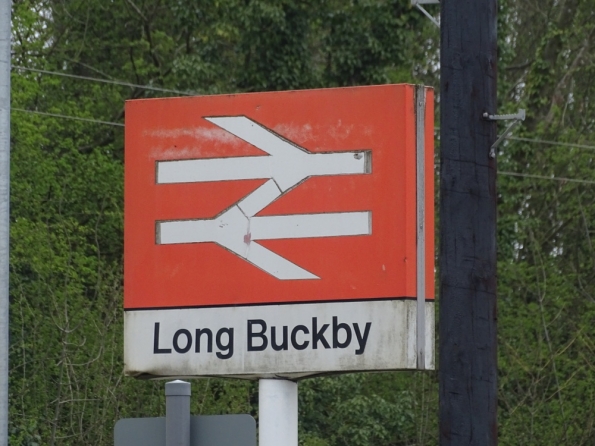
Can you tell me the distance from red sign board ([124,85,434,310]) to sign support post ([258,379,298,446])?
44 centimetres

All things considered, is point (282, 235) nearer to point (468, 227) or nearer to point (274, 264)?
point (274, 264)

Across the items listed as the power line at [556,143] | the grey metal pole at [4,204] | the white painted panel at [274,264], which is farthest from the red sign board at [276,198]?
the power line at [556,143]

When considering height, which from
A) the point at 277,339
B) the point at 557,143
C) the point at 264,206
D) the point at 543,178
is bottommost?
the point at 277,339

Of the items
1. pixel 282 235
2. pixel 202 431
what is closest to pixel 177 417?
pixel 202 431

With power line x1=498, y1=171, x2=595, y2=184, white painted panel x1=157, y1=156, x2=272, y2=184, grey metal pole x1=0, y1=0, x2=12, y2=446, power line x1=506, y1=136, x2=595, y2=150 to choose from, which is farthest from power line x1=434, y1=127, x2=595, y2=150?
white painted panel x1=157, y1=156, x2=272, y2=184

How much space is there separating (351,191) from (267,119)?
0.60 m

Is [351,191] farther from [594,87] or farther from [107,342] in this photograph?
[594,87]

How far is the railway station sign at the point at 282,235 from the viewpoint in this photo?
688cm

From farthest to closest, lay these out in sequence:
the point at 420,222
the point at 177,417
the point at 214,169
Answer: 1. the point at 214,169
2. the point at 420,222
3. the point at 177,417

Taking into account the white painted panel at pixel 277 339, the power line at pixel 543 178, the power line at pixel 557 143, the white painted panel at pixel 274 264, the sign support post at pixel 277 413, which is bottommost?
the sign support post at pixel 277 413

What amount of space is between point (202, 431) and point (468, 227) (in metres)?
2.58

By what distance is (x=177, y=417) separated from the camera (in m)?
5.48

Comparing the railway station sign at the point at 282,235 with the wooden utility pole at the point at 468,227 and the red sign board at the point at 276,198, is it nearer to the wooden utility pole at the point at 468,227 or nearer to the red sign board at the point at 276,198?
the red sign board at the point at 276,198

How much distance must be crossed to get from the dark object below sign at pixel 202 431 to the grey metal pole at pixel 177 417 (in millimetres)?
64
